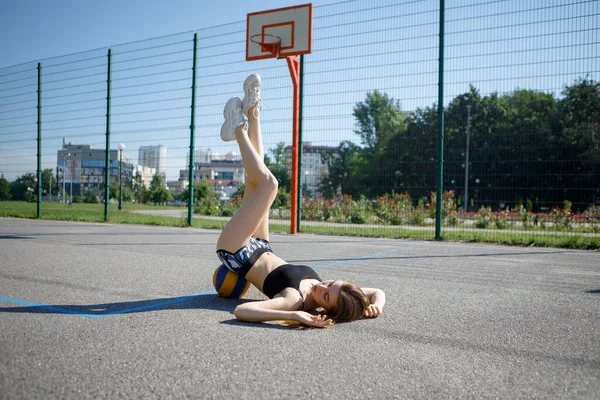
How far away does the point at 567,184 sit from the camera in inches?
301

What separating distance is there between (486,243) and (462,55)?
3.45 meters

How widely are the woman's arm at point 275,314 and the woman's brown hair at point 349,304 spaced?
0.42ft

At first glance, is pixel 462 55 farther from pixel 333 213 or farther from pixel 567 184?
pixel 333 213

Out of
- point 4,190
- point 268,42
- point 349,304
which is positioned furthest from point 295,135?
point 4,190

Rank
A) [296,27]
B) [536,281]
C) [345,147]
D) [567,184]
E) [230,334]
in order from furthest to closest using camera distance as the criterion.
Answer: [345,147], [296,27], [567,184], [536,281], [230,334]

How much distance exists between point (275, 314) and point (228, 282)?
2.34 ft

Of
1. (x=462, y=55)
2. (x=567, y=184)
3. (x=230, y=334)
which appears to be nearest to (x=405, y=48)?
(x=462, y=55)

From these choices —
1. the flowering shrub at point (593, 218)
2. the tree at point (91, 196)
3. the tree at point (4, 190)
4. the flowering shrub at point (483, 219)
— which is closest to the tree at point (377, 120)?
the flowering shrub at point (483, 219)

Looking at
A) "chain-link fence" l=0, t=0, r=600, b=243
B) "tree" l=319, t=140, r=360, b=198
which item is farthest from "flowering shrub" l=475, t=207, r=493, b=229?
"tree" l=319, t=140, r=360, b=198

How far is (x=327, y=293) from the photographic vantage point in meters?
2.74

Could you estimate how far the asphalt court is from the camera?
173 cm

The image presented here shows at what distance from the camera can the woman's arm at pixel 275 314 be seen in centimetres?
252

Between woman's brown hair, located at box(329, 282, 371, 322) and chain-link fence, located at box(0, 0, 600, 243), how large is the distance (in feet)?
18.6

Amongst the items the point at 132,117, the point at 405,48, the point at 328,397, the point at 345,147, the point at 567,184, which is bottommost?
the point at 328,397
